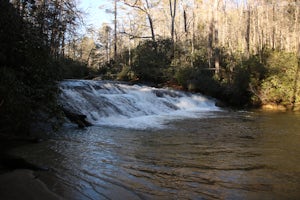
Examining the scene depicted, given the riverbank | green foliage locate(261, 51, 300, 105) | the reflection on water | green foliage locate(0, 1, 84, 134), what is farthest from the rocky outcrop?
green foliage locate(261, 51, 300, 105)

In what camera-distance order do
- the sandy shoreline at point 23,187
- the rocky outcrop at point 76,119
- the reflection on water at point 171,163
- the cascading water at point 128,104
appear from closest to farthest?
the sandy shoreline at point 23,187 < the reflection on water at point 171,163 < the rocky outcrop at point 76,119 < the cascading water at point 128,104

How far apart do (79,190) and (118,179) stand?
0.74m

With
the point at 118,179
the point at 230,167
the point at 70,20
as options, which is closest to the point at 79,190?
the point at 118,179

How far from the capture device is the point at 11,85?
5266mm

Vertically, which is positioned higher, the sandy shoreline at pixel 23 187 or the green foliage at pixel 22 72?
the green foliage at pixel 22 72

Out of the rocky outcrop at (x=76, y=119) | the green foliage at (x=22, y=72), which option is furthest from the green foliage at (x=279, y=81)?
the green foliage at (x=22, y=72)

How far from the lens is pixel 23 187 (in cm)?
453

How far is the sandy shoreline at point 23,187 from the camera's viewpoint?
4.26 metres

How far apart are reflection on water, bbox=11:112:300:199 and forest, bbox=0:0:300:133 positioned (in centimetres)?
124

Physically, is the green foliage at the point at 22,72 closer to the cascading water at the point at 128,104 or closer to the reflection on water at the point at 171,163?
the reflection on water at the point at 171,163

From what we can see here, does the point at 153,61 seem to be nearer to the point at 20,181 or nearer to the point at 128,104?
the point at 128,104

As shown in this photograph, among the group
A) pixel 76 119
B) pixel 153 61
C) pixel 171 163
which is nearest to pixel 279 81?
pixel 153 61

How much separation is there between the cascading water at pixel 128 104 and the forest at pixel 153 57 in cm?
132

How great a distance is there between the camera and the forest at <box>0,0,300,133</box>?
5.94 m
